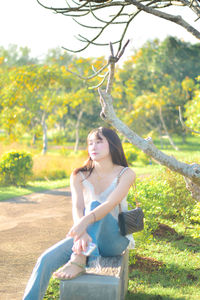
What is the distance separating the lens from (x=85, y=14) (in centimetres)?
429

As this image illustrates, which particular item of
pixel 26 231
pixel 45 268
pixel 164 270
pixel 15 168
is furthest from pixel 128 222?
pixel 15 168

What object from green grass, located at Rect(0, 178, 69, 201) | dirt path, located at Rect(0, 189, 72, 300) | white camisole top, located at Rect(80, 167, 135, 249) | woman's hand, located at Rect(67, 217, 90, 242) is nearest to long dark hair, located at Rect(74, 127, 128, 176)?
white camisole top, located at Rect(80, 167, 135, 249)

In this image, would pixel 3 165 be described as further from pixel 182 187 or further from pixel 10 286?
pixel 10 286

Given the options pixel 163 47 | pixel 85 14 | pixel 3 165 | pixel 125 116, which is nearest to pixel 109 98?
pixel 85 14

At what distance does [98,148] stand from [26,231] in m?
3.05

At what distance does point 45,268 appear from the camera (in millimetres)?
2711

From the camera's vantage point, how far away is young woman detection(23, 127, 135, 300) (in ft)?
8.66

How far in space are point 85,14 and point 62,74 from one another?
15066mm

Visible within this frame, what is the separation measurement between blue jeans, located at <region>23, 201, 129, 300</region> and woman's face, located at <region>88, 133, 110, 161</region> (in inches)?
17.1

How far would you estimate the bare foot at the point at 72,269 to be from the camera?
2521 millimetres

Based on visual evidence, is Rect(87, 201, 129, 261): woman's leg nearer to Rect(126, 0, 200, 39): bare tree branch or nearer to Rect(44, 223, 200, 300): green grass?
Rect(44, 223, 200, 300): green grass

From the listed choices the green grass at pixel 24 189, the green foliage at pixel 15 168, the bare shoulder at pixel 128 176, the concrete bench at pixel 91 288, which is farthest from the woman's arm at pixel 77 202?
the green foliage at pixel 15 168

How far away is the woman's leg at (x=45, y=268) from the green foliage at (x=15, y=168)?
7.60 meters

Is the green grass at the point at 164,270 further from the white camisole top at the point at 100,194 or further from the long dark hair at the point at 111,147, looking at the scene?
the long dark hair at the point at 111,147
